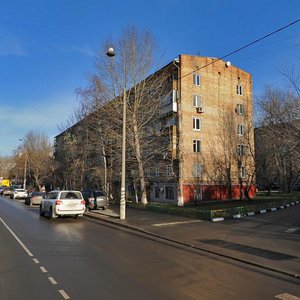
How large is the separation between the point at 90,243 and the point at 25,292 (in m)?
6.07

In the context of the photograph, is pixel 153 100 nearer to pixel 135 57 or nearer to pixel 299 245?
pixel 135 57

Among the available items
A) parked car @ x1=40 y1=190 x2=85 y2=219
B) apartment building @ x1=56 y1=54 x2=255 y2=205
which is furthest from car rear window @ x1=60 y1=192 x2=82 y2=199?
apartment building @ x1=56 y1=54 x2=255 y2=205

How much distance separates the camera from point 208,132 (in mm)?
42906

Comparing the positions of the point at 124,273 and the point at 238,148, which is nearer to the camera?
the point at 124,273

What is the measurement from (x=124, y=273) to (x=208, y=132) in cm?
3568

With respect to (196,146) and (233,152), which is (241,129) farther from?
(196,146)

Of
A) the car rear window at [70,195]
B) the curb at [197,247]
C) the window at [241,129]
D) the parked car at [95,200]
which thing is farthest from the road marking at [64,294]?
the window at [241,129]

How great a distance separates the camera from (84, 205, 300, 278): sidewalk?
32.7 feet

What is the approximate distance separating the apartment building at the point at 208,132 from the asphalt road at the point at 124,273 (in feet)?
78.9

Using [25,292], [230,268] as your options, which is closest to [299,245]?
[230,268]

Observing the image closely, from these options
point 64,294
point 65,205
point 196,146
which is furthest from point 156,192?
point 64,294

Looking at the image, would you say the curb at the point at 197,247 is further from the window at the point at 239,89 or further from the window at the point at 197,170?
the window at the point at 239,89

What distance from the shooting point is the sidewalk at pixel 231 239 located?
9953mm

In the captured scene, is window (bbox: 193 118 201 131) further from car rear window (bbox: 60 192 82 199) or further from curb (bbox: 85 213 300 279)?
curb (bbox: 85 213 300 279)
